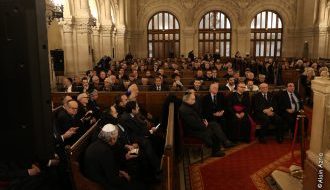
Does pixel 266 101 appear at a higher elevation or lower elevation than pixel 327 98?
lower

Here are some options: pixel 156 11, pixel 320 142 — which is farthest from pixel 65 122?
pixel 156 11

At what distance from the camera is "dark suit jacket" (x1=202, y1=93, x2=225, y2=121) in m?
7.96

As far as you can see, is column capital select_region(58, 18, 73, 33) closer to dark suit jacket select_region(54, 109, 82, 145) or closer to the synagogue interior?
the synagogue interior

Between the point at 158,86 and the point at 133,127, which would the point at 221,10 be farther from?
the point at 133,127

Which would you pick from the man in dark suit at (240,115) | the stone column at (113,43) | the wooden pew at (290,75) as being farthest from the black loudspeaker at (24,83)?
the stone column at (113,43)

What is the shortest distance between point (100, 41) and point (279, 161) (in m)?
15.0

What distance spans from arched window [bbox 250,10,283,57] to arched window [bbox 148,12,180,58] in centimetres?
682

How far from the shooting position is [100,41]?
63.4ft

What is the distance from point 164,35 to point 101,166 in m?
25.5

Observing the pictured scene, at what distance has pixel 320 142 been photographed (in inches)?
171

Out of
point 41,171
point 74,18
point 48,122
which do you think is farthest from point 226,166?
point 74,18

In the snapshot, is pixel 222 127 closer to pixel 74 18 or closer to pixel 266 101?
pixel 266 101

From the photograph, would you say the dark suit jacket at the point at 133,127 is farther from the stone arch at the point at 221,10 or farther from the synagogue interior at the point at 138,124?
the stone arch at the point at 221,10

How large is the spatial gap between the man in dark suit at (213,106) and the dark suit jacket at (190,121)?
119 cm
